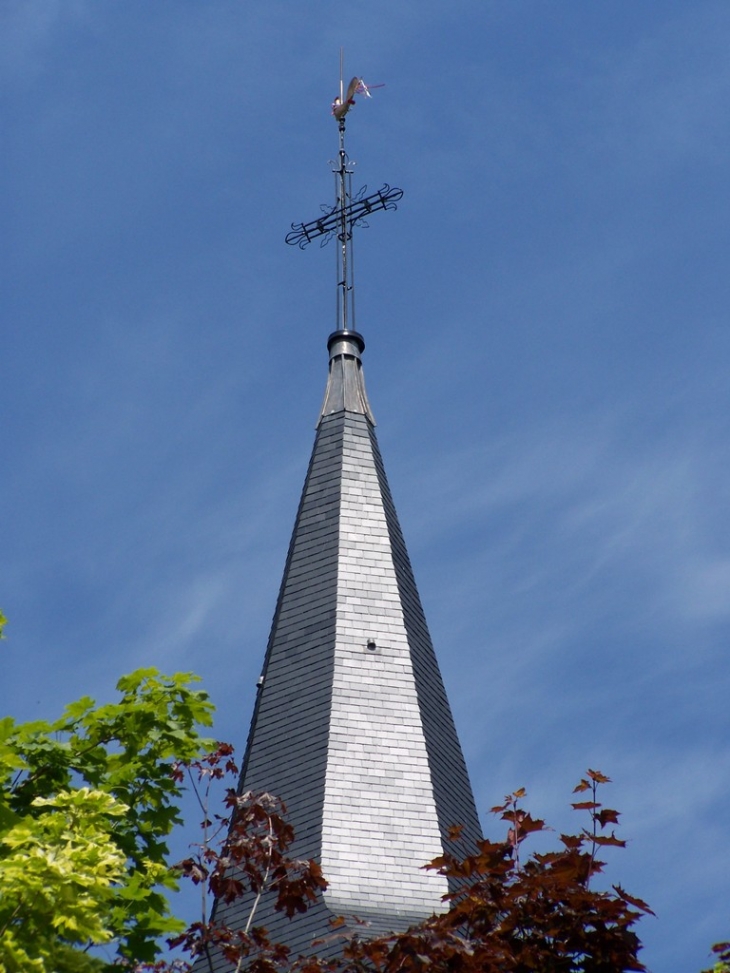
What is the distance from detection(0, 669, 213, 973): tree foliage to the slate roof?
8.39 metres

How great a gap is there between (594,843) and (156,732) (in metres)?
3.33

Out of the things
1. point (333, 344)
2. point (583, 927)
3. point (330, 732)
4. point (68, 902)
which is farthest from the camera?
point (333, 344)

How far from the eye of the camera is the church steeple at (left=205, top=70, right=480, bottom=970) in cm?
2500

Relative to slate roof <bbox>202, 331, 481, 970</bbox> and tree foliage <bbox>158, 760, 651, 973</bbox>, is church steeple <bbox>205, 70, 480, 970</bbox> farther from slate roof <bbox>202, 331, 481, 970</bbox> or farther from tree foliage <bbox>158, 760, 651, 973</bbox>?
tree foliage <bbox>158, 760, 651, 973</bbox>

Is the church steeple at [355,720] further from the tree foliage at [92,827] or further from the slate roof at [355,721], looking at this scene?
the tree foliage at [92,827]

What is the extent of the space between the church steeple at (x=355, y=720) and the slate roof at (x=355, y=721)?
0.02 m

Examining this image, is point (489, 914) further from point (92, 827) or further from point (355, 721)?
point (355, 721)

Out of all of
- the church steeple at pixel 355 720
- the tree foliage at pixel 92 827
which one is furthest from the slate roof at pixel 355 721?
the tree foliage at pixel 92 827

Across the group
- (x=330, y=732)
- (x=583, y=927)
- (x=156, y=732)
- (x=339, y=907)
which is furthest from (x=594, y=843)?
(x=330, y=732)

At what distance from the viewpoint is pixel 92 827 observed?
13.5 metres

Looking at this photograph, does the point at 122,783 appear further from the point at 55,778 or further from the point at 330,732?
the point at 330,732

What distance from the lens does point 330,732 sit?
26875mm

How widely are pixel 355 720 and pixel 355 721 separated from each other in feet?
0.06

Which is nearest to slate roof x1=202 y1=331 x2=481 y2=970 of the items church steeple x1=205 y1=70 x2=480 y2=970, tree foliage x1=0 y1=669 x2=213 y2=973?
church steeple x1=205 y1=70 x2=480 y2=970
